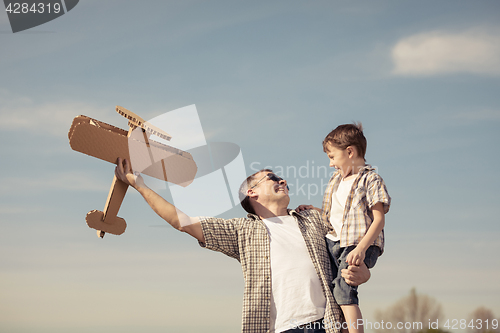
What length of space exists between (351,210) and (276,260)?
101 centimetres

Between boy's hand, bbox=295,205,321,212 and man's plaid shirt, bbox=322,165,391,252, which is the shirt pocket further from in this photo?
boy's hand, bbox=295,205,321,212

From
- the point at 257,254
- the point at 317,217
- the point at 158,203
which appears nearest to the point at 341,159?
the point at 317,217

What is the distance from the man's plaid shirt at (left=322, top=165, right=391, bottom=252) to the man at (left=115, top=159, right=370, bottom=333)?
1.19 ft

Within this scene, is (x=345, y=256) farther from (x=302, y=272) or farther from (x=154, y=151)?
(x=154, y=151)

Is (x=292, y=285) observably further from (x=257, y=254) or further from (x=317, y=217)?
(x=317, y=217)

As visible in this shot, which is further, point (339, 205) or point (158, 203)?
point (339, 205)

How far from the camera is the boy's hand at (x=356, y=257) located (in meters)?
4.40

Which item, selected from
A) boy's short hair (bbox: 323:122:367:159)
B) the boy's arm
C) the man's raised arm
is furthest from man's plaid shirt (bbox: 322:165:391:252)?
the man's raised arm

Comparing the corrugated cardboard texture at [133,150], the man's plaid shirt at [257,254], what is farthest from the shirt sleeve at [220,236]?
the corrugated cardboard texture at [133,150]

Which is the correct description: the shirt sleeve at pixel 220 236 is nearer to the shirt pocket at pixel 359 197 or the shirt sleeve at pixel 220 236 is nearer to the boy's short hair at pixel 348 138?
the shirt pocket at pixel 359 197

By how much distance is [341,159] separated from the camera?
503 cm

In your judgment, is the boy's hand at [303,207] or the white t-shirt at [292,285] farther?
the boy's hand at [303,207]

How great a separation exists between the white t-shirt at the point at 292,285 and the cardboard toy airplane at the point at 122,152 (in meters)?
1.43

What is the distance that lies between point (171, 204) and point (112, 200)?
0.69 m
